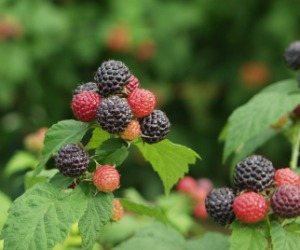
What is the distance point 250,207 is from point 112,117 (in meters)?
0.42

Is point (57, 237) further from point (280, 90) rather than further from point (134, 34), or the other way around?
point (134, 34)

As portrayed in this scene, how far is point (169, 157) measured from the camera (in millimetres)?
2254

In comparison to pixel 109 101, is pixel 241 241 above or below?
below

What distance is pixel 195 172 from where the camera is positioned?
23.8 ft

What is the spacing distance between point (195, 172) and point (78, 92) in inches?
203

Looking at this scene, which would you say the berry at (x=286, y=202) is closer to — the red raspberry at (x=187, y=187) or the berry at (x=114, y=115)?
the berry at (x=114, y=115)

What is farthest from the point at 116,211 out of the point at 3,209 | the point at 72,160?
the point at 3,209

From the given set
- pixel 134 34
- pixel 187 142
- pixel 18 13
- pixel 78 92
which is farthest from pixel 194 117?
pixel 78 92

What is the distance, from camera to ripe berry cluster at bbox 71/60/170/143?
2.03 meters

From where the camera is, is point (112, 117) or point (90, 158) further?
point (90, 158)

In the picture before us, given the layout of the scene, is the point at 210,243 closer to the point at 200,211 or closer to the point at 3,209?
the point at 3,209

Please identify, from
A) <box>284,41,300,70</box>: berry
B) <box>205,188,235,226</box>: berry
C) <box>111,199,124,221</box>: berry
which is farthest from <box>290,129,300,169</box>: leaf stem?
<box>111,199,124,221</box>: berry

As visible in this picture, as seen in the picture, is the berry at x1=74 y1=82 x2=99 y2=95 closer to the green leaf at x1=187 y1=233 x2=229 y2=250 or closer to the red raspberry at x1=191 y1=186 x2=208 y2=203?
the green leaf at x1=187 y1=233 x2=229 y2=250

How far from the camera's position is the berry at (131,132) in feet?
6.75
